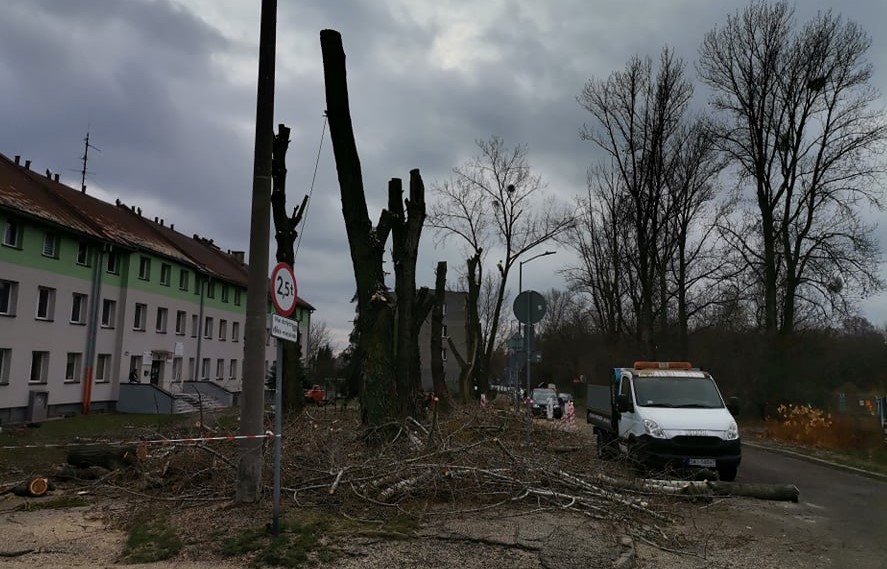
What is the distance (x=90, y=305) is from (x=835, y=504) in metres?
32.9

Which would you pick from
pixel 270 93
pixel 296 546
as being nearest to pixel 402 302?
pixel 270 93

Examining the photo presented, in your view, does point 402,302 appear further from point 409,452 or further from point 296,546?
point 296,546

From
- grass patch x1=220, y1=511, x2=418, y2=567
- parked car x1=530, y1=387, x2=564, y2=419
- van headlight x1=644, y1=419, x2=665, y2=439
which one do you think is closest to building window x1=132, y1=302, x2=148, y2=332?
parked car x1=530, y1=387, x2=564, y2=419

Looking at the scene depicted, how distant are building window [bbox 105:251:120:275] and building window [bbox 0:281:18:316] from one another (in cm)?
663

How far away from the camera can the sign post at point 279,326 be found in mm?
6758

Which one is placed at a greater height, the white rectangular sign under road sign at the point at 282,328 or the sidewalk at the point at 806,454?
the white rectangular sign under road sign at the point at 282,328

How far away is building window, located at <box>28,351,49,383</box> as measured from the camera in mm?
29938

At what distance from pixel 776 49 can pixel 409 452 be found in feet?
81.0

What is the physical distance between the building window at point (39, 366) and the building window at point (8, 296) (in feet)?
Answer: 8.49

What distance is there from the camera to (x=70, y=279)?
105 ft

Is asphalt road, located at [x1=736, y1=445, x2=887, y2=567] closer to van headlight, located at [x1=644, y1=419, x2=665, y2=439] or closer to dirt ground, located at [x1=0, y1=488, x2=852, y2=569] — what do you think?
dirt ground, located at [x1=0, y1=488, x2=852, y2=569]

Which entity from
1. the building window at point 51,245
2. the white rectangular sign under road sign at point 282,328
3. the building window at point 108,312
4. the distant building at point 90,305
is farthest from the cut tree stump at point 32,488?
the building window at point 108,312

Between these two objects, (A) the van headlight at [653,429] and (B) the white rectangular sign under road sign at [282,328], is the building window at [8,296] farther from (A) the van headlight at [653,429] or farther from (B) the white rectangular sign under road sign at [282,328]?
(A) the van headlight at [653,429]

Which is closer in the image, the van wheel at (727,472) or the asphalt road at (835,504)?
the asphalt road at (835,504)
